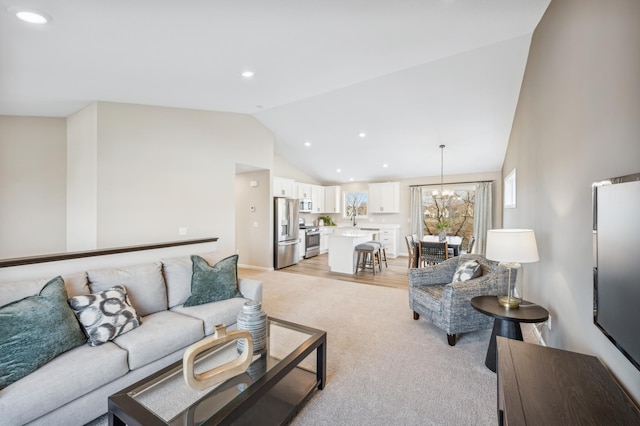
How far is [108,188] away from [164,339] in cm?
262

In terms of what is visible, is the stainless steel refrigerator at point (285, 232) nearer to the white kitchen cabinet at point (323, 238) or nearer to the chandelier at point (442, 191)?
the white kitchen cabinet at point (323, 238)

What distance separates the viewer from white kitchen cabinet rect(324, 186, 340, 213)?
29.8 feet

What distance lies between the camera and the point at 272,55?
2.77 m

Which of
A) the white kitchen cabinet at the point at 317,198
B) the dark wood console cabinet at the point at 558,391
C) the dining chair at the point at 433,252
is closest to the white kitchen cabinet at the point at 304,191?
the white kitchen cabinet at the point at 317,198

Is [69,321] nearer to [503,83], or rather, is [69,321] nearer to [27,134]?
[27,134]

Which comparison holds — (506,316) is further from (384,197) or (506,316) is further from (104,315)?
(384,197)

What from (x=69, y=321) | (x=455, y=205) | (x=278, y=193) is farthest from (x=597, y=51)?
(x=455, y=205)

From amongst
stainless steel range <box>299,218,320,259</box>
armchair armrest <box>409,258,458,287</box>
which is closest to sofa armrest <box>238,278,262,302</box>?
armchair armrest <box>409,258,458,287</box>

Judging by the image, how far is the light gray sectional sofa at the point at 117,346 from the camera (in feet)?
4.68

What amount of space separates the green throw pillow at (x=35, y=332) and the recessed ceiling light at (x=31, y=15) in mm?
1843

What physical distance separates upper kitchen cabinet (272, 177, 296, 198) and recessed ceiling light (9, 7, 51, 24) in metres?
4.85

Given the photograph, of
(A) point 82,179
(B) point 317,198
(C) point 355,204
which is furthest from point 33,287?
(C) point 355,204

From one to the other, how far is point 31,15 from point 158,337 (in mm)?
2428

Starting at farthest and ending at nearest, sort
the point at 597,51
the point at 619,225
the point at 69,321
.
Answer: the point at 69,321 < the point at 597,51 < the point at 619,225
